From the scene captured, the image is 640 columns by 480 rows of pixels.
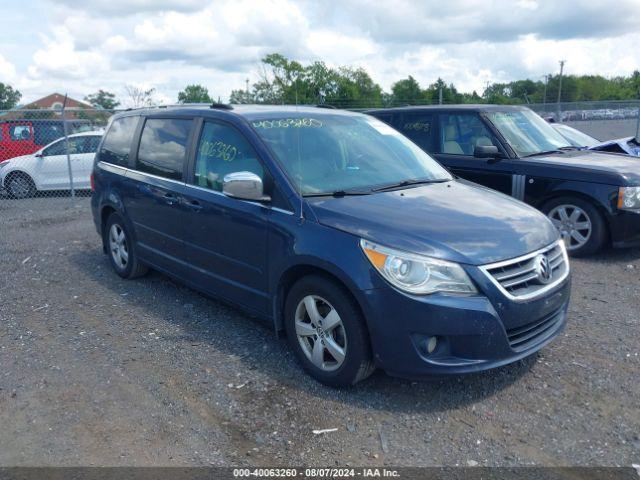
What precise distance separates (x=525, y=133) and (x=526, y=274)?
4.59 metres

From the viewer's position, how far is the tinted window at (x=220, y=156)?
4.44m

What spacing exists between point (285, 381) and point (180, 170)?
2.14m

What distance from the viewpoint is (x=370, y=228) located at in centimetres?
364

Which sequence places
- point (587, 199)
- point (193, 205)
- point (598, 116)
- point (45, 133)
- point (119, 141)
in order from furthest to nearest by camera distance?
point (598, 116)
point (45, 133)
point (587, 199)
point (119, 141)
point (193, 205)

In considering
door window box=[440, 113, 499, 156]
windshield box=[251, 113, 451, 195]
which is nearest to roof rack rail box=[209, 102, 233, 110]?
windshield box=[251, 113, 451, 195]

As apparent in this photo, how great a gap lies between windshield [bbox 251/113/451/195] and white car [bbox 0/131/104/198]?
9.91 metres

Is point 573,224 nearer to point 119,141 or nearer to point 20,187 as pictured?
point 119,141

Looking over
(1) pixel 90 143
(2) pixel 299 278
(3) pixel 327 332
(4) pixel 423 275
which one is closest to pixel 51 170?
(1) pixel 90 143

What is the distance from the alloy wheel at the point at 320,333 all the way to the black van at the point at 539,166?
4.01m

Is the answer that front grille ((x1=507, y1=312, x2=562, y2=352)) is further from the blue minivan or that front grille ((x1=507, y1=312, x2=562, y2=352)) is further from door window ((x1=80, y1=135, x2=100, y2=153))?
door window ((x1=80, y1=135, x2=100, y2=153))

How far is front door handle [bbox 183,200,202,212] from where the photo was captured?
15.8 ft

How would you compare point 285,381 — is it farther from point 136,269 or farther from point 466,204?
point 136,269

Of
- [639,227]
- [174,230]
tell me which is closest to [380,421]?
[174,230]

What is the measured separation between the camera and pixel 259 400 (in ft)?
12.4
